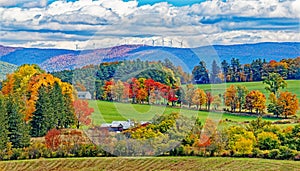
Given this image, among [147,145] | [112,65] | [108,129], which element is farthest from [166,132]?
[112,65]

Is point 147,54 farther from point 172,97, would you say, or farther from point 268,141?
point 268,141

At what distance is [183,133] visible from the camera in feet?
90.8

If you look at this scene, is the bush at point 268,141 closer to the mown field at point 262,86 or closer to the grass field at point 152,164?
the grass field at point 152,164

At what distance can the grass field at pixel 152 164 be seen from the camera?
25.2 m

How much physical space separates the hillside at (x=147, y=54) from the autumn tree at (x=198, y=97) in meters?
2.14

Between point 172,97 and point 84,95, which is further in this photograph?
point 84,95

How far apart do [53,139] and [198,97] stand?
8048 mm

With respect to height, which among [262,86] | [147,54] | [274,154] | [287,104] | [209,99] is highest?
[147,54]

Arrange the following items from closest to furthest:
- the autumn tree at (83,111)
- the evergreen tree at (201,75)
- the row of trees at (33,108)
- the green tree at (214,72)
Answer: the evergreen tree at (201,75)
the green tree at (214,72)
the autumn tree at (83,111)
the row of trees at (33,108)

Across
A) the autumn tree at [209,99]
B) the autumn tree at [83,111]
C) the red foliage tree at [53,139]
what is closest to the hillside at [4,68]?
the autumn tree at [83,111]

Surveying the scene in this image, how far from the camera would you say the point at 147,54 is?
26.2 meters

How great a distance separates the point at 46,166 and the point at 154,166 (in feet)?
16.8

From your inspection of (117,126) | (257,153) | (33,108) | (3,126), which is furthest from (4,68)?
(257,153)

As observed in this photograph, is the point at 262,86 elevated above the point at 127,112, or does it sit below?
above
